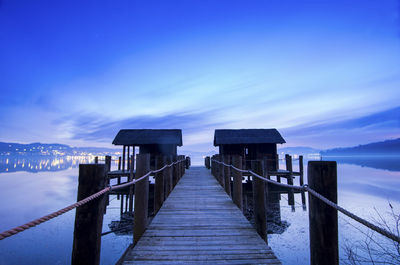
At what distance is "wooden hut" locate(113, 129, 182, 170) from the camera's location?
70.8ft

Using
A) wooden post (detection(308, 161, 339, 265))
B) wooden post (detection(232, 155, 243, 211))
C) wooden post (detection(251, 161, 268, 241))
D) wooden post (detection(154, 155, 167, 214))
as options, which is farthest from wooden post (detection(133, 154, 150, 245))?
wooden post (detection(308, 161, 339, 265))

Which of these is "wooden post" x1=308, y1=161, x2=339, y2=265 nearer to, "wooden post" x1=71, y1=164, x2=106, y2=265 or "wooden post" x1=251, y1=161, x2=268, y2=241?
"wooden post" x1=251, y1=161, x2=268, y2=241

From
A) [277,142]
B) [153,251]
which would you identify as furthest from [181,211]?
[277,142]

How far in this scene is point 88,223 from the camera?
5.92 feet

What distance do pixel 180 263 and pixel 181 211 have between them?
2.67m

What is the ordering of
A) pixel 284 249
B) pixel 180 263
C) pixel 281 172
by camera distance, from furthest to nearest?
pixel 281 172
pixel 284 249
pixel 180 263

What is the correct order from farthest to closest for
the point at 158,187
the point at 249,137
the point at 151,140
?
the point at 151,140 < the point at 249,137 < the point at 158,187

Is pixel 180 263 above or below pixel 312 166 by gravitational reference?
below

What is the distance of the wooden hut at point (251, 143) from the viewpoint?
20062 millimetres

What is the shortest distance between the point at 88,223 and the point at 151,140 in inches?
811

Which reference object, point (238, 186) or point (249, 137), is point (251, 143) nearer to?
point (249, 137)

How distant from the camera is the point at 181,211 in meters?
5.37

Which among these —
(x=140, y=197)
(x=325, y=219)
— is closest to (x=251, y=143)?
(x=140, y=197)

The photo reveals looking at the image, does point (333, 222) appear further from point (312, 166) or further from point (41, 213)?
point (41, 213)
